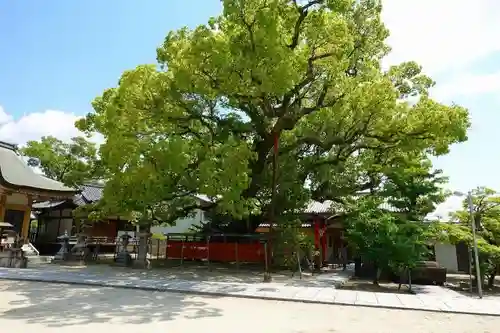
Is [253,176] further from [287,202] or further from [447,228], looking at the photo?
[447,228]

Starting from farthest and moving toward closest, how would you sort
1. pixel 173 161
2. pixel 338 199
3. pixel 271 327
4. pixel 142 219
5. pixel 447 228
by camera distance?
pixel 338 199, pixel 142 219, pixel 447 228, pixel 173 161, pixel 271 327

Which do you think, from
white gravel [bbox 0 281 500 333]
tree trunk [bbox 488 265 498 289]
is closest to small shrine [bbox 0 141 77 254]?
white gravel [bbox 0 281 500 333]

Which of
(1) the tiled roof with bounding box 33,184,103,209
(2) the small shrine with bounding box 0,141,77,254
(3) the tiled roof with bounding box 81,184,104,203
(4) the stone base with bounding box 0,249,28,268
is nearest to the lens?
(4) the stone base with bounding box 0,249,28,268

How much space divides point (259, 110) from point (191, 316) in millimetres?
12189

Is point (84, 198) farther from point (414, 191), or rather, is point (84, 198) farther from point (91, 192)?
point (414, 191)

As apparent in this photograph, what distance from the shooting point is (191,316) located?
8.24 metres

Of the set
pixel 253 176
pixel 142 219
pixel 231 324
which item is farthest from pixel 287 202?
pixel 231 324

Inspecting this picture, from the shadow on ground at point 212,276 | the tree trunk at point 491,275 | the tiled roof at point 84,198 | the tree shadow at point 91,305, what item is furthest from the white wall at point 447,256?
the tiled roof at point 84,198

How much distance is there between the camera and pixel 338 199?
2127cm

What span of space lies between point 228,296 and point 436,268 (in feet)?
35.1

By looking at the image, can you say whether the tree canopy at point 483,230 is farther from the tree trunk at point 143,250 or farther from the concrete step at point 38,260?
the concrete step at point 38,260

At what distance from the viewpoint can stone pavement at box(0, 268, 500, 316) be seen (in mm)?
10234

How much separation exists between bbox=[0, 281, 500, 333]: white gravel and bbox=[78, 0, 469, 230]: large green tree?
541 cm

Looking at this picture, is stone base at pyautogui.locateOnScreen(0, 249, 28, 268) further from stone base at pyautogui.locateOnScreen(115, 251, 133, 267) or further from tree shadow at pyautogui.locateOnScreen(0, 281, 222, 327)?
tree shadow at pyautogui.locateOnScreen(0, 281, 222, 327)
